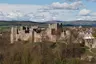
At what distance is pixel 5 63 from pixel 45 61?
5495mm

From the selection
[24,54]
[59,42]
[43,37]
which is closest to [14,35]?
[43,37]

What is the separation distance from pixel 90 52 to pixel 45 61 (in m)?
20.8

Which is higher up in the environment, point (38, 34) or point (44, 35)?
point (38, 34)

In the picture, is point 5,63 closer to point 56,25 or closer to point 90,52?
point 90,52

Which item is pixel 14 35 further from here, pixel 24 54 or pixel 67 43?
pixel 24 54

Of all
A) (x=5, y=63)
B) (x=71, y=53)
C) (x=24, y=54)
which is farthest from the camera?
(x=71, y=53)

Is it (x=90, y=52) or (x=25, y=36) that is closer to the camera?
(x=90, y=52)

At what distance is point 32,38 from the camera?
288 feet

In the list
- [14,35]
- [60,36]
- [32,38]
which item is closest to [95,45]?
[60,36]

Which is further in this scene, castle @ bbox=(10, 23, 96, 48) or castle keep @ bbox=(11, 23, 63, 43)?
castle keep @ bbox=(11, 23, 63, 43)

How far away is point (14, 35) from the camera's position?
91.9 metres

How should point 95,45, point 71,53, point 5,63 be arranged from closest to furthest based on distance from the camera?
point 5,63, point 71,53, point 95,45

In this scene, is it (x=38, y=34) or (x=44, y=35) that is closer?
(x=44, y=35)

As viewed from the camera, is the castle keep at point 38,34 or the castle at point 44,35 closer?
the castle at point 44,35
